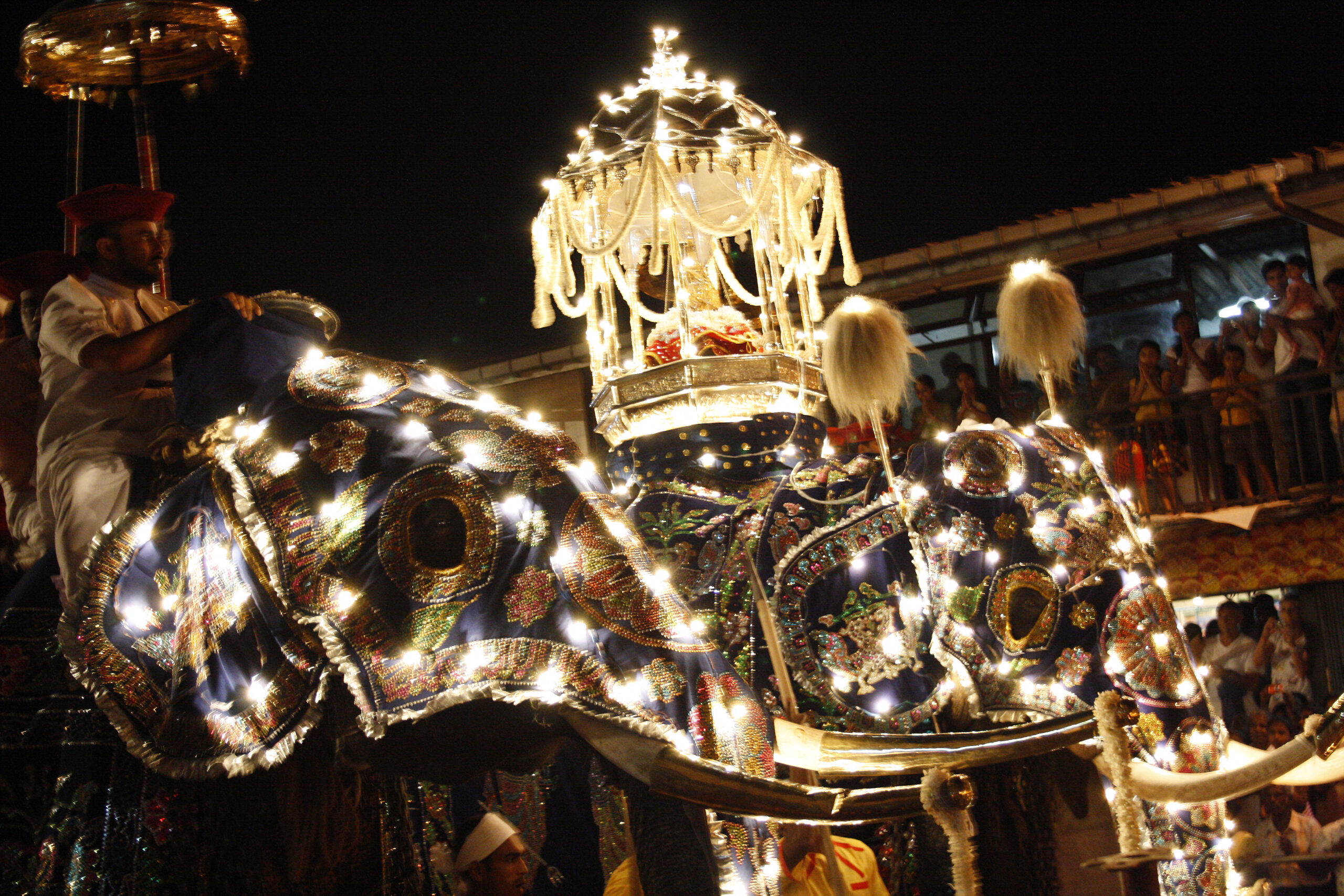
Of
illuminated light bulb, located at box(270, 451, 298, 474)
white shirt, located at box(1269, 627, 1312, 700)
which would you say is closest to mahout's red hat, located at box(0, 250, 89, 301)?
illuminated light bulb, located at box(270, 451, 298, 474)

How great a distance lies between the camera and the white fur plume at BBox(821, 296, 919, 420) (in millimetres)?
4539

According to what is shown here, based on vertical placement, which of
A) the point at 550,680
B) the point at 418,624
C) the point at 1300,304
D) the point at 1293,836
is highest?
the point at 1300,304

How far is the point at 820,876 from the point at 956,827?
1074 millimetres

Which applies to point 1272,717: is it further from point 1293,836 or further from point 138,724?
point 138,724

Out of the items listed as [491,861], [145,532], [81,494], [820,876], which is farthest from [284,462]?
[820,876]

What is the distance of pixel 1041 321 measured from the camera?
15.3 ft

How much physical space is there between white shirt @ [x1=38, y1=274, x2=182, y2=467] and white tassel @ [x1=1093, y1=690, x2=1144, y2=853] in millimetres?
2061

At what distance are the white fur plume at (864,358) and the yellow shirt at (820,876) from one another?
130 centimetres

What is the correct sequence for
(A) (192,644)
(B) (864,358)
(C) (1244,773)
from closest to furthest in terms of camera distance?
(A) (192,644) < (C) (1244,773) < (B) (864,358)

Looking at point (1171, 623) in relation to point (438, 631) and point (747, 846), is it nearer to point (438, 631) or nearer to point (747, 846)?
point (747, 846)

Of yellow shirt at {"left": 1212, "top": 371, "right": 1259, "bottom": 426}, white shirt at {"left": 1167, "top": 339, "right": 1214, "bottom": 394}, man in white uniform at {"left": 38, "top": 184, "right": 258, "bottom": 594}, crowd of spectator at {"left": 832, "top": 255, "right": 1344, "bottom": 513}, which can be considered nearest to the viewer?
man in white uniform at {"left": 38, "top": 184, "right": 258, "bottom": 594}

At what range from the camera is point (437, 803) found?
397cm

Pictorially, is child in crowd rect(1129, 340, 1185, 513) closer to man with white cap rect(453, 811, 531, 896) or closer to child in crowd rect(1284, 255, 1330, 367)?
child in crowd rect(1284, 255, 1330, 367)

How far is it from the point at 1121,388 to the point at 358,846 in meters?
6.58
